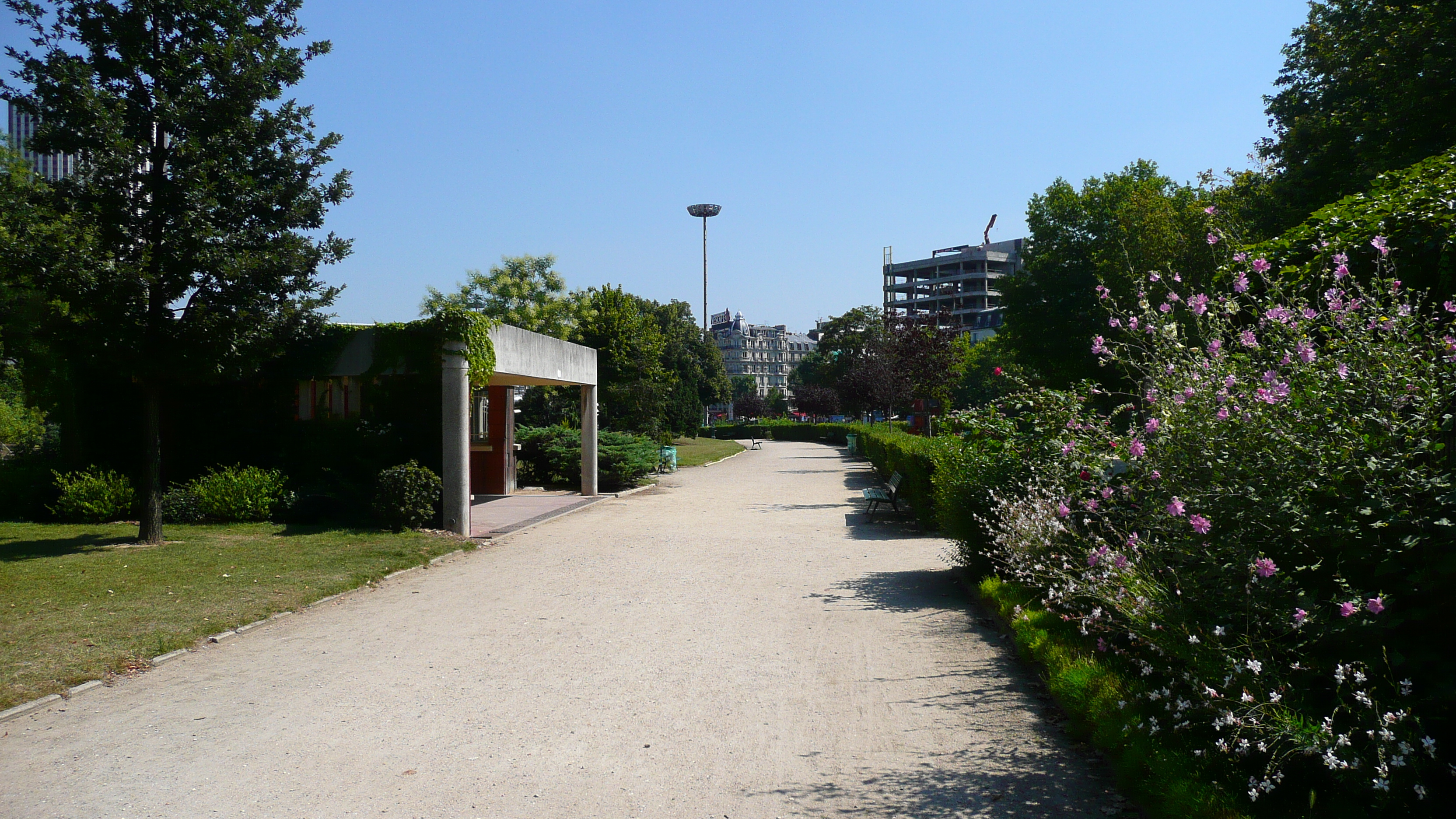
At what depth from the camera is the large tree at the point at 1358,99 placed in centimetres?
1516

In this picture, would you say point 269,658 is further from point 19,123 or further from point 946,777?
point 19,123

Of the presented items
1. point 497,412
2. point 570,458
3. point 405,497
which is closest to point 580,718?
point 405,497

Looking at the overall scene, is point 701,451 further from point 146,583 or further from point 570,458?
point 146,583

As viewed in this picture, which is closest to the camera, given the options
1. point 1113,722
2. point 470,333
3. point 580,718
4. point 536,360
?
point 1113,722

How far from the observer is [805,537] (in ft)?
46.4

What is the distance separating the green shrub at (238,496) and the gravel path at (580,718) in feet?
20.4

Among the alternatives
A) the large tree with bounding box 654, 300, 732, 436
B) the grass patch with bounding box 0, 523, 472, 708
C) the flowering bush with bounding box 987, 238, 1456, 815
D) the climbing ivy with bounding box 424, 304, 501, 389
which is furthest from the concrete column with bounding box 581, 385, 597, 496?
the large tree with bounding box 654, 300, 732, 436

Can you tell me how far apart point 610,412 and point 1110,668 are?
31070mm

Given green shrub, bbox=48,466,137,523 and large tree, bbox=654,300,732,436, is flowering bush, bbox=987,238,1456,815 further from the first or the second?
large tree, bbox=654,300,732,436

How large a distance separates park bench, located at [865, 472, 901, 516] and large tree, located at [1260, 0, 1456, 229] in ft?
29.4

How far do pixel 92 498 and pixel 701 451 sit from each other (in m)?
34.6

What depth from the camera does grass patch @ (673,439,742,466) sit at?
38.7 meters

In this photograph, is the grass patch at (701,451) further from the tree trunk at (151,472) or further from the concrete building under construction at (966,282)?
the concrete building under construction at (966,282)

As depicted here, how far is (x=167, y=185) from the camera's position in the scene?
11.8m
